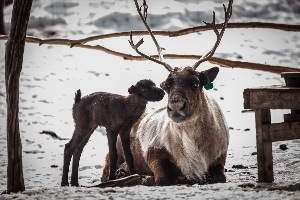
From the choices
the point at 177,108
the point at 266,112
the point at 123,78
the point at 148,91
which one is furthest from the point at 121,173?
the point at 123,78

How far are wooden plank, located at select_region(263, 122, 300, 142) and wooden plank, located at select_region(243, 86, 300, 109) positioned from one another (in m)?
0.17

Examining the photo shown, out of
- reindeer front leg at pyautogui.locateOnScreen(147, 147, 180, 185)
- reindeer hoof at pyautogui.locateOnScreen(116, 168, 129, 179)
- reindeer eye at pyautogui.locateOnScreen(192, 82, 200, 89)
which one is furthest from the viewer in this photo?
reindeer hoof at pyautogui.locateOnScreen(116, 168, 129, 179)

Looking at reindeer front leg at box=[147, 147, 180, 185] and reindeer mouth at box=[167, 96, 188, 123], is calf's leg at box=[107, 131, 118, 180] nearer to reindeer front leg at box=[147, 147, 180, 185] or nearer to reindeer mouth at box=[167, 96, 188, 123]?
reindeer front leg at box=[147, 147, 180, 185]

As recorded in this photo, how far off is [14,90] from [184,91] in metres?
1.52

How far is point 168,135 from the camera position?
549 centimetres

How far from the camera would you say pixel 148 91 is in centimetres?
516

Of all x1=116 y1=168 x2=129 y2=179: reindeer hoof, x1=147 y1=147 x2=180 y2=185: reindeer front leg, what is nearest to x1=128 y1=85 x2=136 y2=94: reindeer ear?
x1=147 y1=147 x2=180 y2=185: reindeer front leg

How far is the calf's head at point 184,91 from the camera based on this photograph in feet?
15.4

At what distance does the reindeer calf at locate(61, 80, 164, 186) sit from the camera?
5.21 meters

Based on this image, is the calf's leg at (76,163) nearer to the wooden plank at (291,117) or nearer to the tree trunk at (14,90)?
the tree trunk at (14,90)

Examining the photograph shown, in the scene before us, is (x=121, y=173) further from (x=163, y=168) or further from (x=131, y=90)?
(x=131, y=90)

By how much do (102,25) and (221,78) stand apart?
13.7 ft

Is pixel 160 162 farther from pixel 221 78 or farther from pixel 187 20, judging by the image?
pixel 187 20

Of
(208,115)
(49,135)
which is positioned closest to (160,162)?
(208,115)
